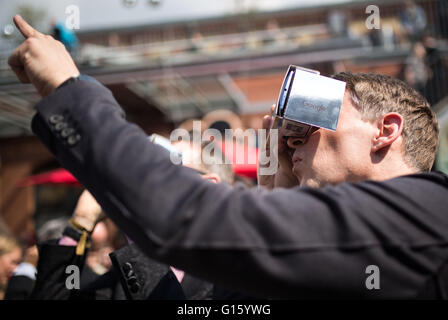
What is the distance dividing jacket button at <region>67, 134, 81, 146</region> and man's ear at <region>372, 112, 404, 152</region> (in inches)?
31.1

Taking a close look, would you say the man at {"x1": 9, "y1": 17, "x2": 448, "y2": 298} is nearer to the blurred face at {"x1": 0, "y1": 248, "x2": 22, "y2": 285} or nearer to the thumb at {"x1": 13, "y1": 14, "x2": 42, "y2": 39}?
the thumb at {"x1": 13, "y1": 14, "x2": 42, "y2": 39}

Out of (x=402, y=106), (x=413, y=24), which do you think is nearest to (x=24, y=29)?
(x=402, y=106)

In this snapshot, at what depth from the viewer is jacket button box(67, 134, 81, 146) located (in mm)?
842

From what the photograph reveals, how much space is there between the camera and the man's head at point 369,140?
46.9 inches

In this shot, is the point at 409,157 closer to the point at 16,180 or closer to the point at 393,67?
the point at 393,67

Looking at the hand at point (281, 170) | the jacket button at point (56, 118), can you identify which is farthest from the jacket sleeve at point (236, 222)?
the hand at point (281, 170)

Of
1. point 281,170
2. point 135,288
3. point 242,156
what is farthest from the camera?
point 242,156

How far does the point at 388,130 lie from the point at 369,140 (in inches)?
2.6

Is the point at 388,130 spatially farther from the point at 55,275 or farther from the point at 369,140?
the point at 55,275

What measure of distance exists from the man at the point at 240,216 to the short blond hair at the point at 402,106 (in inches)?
12.3

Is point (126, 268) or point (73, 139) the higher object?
point (73, 139)

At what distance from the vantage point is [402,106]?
125cm

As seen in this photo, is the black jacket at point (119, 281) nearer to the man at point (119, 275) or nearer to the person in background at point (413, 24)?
the man at point (119, 275)

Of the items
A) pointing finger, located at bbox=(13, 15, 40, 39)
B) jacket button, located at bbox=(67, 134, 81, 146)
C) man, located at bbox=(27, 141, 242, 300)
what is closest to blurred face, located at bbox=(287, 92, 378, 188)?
man, located at bbox=(27, 141, 242, 300)
